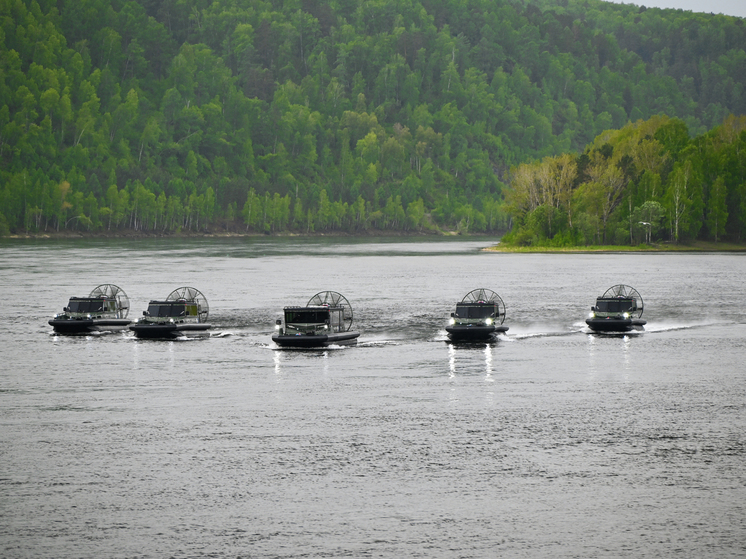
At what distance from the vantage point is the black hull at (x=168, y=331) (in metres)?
82.9

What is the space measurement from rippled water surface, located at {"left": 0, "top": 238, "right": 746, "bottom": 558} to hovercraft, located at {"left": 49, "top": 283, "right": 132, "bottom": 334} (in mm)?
2389

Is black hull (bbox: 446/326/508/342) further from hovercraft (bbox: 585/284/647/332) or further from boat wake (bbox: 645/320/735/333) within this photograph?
boat wake (bbox: 645/320/735/333)

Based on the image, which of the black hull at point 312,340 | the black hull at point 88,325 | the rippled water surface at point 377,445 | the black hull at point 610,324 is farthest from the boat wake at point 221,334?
the black hull at point 610,324

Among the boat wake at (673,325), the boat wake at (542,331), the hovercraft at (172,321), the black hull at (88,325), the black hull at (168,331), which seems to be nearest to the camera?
the black hull at (168,331)

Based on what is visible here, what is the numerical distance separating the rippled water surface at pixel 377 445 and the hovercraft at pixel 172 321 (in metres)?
2.02

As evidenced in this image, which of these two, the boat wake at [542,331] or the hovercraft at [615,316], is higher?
the hovercraft at [615,316]

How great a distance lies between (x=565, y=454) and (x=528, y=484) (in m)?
5.12

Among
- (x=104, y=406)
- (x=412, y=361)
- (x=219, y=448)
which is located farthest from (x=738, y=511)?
(x=412, y=361)

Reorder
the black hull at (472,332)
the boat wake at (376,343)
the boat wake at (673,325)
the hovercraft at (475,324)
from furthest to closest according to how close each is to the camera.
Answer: the boat wake at (673,325) < the hovercraft at (475,324) < the black hull at (472,332) < the boat wake at (376,343)

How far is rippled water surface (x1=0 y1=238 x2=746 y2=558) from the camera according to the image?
30.0 m

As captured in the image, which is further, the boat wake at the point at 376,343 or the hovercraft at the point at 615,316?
the hovercraft at the point at 615,316

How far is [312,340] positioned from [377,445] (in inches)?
1365

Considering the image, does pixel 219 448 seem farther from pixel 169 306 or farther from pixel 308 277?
pixel 308 277

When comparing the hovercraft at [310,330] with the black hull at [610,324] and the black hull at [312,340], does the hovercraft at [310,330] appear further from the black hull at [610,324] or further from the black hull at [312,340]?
the black hull at [610,324]
